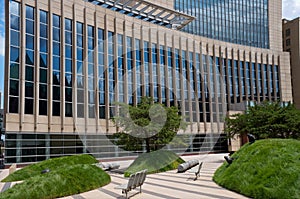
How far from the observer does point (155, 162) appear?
2047 centimetres

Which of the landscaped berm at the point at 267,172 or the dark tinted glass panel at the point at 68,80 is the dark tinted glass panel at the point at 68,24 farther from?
the landscaped berm at the point at 267,172

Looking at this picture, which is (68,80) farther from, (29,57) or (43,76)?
(29,57)

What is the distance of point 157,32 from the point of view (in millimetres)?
45125

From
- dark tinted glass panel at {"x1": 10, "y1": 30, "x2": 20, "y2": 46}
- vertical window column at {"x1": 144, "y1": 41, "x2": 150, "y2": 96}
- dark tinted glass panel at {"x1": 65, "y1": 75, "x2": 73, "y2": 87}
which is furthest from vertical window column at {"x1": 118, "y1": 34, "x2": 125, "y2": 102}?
dark tinted glass panel at {"x1": 10, "y1": 30, "x2": 20, "y2": 46}

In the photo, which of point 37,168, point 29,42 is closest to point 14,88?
point 29,42

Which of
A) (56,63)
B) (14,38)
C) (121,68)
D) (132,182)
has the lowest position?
(132,182)

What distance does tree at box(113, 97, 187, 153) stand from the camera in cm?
2152

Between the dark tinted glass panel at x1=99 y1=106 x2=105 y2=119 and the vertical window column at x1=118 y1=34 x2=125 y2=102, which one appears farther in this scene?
the vertical window column at x1=118 y1=34 x2=125 y2=102

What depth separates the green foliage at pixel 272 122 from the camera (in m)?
24.9

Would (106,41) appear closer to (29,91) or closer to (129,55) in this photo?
(129,55)

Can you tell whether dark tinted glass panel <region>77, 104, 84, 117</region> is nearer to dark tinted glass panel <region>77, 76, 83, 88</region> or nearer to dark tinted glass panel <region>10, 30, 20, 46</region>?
dark tinted glass panel <region>77, 76, 83, 88</region>

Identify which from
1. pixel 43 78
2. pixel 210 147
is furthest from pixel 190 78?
pixel 43 78

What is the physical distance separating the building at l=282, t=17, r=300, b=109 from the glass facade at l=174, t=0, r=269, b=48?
9.46 meters

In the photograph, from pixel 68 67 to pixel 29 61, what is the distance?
4438 millimetres
